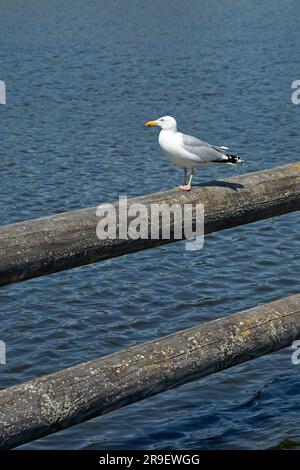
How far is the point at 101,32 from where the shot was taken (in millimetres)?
44250

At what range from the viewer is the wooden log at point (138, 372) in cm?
439

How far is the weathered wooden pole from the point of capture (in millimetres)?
4508

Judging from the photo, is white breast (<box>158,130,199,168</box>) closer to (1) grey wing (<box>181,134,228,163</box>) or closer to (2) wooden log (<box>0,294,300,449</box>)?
(1) grey wing (<box>181,134,228,163</box>)

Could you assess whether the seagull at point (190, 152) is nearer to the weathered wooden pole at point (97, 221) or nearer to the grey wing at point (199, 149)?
the grey wing at point (199, 149)

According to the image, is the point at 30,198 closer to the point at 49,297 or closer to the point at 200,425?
the point at 49,297

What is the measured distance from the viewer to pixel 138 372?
479 cm

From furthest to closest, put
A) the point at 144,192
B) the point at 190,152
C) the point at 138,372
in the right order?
the point at 144,192 → the point at 190,152 → the point at 138,372

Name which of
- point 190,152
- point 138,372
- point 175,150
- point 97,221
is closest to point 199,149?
point 190,152

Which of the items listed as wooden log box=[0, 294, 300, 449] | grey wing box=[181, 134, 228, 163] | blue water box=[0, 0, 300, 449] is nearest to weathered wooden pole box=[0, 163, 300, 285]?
wooden log box=[0, 294, 300, 449]

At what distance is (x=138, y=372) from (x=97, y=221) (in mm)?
717

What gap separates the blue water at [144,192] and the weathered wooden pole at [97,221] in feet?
7.77

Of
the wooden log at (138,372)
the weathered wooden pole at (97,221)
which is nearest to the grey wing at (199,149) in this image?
the weathered wooden pole at (97,221)

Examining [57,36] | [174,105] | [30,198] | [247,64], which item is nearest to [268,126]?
[174,105]

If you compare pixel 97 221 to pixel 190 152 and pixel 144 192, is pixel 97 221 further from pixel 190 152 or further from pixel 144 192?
pixel 144 192
